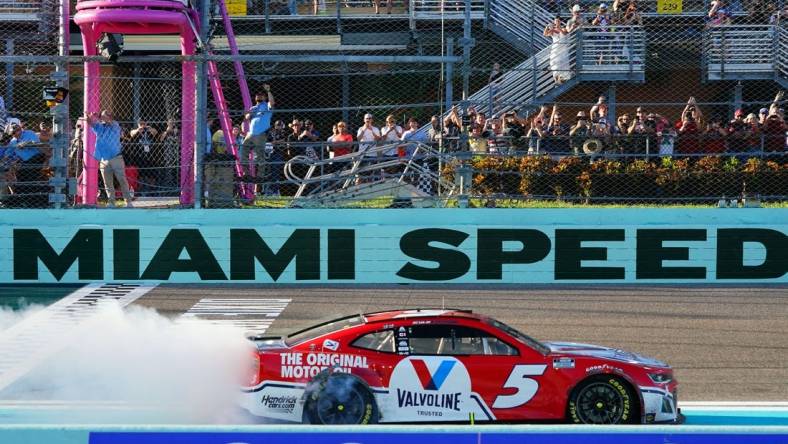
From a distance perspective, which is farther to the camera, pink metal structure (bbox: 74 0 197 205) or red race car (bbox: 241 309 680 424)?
pink metal structure (bbox: 74 0 197 205)

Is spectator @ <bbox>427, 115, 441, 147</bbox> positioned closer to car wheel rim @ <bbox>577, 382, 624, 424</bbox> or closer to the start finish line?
the start finish line

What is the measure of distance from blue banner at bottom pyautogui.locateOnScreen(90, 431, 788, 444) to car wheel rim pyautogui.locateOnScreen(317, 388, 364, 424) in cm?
292

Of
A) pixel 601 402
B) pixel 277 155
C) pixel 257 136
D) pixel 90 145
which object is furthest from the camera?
pixel 277 155

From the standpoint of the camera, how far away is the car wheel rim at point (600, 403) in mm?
8023

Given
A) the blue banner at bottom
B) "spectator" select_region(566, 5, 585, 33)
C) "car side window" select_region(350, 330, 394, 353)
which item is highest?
"spectator" select_region(566, 5, 585, 33)

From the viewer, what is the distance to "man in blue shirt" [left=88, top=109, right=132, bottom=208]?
47.9 feet

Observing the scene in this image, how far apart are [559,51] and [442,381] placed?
13094 millimetres

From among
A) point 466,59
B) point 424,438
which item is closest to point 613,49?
point 466,59

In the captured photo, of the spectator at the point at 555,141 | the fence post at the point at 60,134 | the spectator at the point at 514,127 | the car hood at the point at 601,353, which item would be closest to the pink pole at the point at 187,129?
the fence post at the point at 60,134

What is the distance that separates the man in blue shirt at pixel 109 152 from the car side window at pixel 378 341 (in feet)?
23.6

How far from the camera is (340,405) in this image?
7.95 metres

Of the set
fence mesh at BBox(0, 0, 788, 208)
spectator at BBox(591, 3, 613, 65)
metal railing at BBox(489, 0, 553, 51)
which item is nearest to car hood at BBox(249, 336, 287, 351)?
fence mesh at BBox(0, 0, 788, 208)

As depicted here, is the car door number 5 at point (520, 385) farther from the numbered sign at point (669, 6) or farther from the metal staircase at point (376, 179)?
the numbered sign at point (669, 6)

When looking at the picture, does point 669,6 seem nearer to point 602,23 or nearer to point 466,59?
point 602,23
